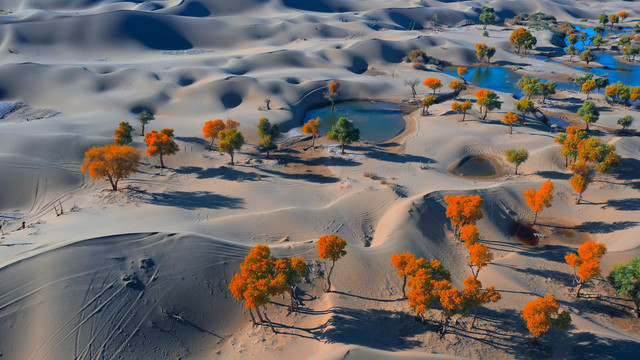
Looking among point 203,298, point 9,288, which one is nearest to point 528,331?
point 203,298

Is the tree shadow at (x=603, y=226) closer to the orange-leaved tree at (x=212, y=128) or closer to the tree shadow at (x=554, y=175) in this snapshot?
the tree shadow at (x=554, y=175)

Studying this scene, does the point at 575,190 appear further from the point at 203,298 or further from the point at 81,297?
the point at 81,297

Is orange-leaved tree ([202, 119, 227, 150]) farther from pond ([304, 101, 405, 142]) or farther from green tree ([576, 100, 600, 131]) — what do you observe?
green tree ([576, 100, 600, 131])

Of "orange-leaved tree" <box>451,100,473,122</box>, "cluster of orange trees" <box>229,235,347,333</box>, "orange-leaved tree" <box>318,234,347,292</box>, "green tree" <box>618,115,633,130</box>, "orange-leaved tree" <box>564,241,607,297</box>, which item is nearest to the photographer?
"cluster of orange trees" <box>229,235,347,333</box>

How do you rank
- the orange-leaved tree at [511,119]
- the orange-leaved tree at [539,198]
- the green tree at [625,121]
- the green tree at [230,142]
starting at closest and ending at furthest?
1. the orange-leaved tree at [539,198]
2. the green tree at [230,142]
3. the orange-leaved tree at [511,119]
4. the green tree at [625,121]

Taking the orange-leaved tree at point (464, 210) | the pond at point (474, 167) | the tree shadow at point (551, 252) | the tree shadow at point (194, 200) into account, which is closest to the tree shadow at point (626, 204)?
the tree shadow at point (551, 252)

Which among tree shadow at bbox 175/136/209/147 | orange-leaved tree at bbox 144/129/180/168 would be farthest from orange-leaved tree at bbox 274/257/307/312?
tree shadow at bbox 175/136/209/147
